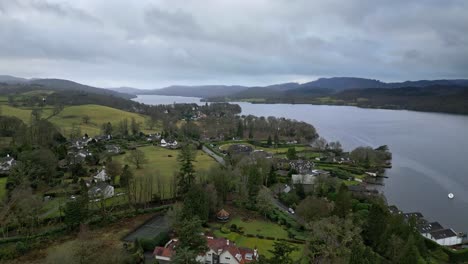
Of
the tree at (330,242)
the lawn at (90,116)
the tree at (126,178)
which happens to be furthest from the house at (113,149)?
the tree at (330,242)

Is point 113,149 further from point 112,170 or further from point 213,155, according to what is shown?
point 112,170

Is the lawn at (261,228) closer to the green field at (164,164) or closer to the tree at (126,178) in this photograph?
the green field at (164,164)

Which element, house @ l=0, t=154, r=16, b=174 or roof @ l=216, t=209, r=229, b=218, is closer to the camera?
roof @ l=216, t=209, r=229, b=218

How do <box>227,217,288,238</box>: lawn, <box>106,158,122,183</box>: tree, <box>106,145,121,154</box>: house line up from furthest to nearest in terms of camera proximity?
<box>106,145,121,154</box>: house → <box>106,158,122,183</box>: tree → <box>227,217,288,238</box>: lawn

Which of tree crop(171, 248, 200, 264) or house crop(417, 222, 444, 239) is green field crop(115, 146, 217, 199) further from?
house crop(417, 222, 444, 239)

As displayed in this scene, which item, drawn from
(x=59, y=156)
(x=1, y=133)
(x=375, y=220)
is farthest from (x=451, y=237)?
(x=1, y=133)

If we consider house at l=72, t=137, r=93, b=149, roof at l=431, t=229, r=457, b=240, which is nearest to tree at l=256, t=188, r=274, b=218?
roof at l=431, t=229, r=457, b=240

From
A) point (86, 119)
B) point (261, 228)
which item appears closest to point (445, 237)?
point (261, 228)
